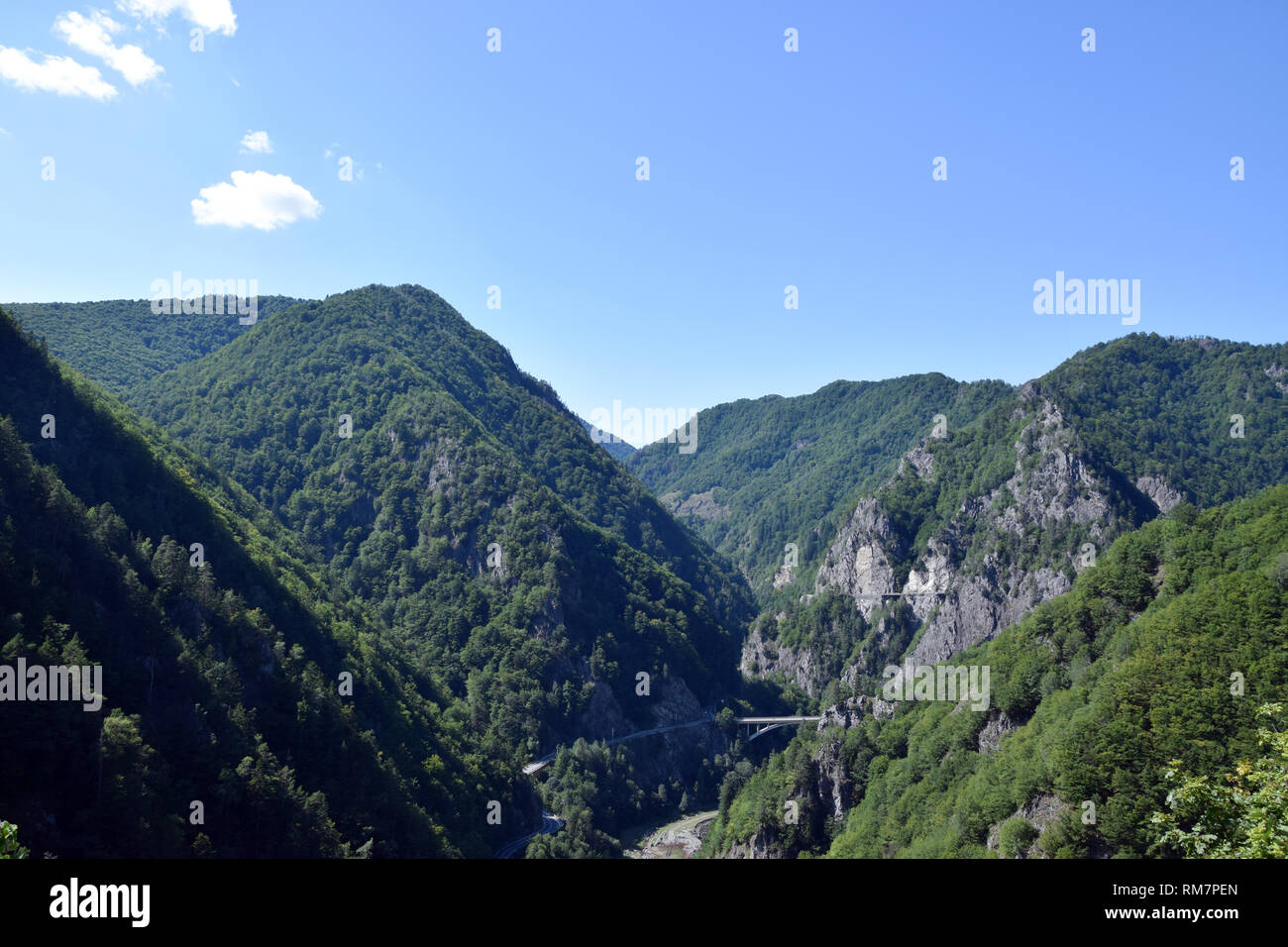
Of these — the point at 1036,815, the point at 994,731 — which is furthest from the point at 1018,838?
the point at 994,731

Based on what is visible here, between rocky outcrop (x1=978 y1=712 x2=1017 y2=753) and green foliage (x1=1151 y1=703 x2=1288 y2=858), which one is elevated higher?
green foliage (x1=1151 y1=703 x2=1288 y2=858)

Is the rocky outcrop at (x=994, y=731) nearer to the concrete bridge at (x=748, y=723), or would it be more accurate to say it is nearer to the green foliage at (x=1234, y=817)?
the green foliage at (x=1234, y=817)

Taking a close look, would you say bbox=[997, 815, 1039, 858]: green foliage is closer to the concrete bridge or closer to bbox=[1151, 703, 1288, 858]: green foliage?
bbox=[1151, 703, 1288, 858]: green foliage

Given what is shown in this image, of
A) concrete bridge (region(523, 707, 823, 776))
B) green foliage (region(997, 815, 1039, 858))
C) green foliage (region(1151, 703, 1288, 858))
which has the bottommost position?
concrete bridge (region(523, 707, 823, 776))

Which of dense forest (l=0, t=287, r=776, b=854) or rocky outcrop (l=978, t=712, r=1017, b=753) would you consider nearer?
rocky outcrop (l=978, t=712, r=1017, b=753)

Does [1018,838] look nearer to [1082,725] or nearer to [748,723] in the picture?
[1082,725]

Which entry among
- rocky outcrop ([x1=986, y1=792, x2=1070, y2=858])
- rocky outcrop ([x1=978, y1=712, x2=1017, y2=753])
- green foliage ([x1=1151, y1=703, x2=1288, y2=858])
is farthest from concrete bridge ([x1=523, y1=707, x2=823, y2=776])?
green foliage ([x1=1151, y1=703, x2=1288, y2=858])
